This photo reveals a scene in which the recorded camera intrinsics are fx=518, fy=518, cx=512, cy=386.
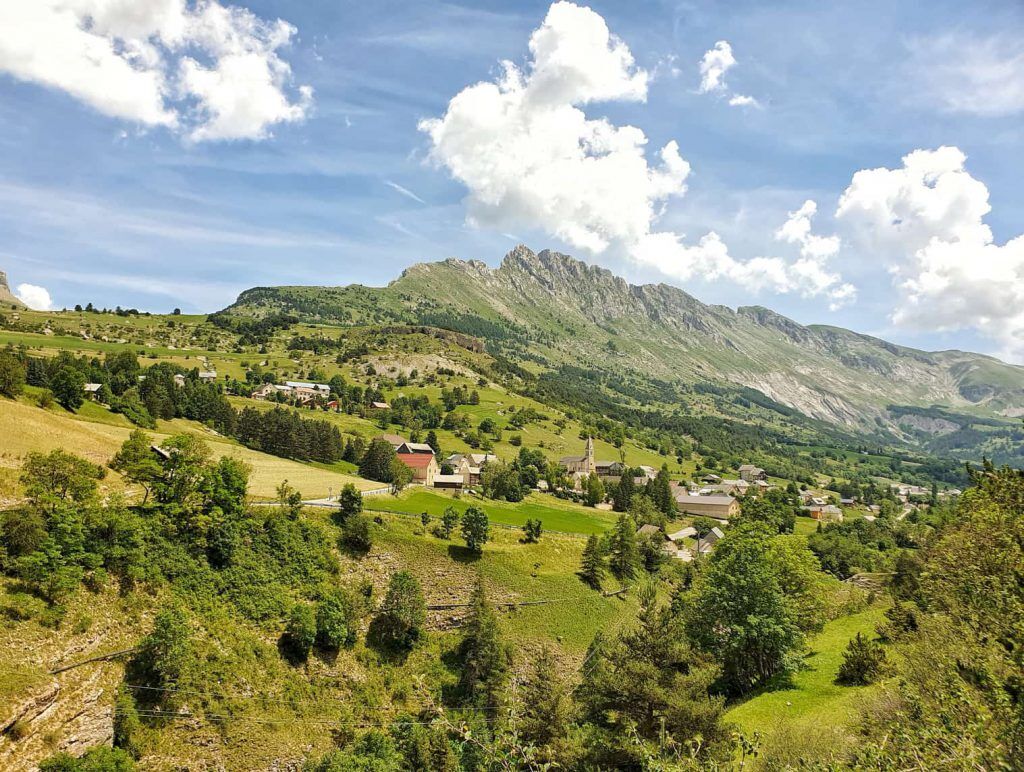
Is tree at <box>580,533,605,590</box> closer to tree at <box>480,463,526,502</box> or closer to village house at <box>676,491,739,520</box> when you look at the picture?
tree at <box>480,463,526,502</box>

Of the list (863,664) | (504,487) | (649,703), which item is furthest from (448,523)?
(863,664)

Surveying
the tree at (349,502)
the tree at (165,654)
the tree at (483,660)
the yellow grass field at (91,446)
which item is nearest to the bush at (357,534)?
the tree at (349,502)

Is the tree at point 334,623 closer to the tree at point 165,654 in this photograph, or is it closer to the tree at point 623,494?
the tree at point 165,654

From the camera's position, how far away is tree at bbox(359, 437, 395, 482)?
313ft

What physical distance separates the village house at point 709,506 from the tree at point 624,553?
5956 cm

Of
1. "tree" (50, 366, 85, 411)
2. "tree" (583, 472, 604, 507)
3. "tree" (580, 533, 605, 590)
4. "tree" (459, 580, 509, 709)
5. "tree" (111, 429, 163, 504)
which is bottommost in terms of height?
"tree" (459, 580, 509, 709)

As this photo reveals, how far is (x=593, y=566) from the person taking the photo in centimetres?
7181

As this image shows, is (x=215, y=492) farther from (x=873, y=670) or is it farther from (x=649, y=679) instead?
(x=873, y=670)

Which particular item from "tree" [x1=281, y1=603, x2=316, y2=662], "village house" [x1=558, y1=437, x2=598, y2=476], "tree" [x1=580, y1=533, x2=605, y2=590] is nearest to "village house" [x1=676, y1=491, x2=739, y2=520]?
"village house" [x1=558, y1=437, x2=598, y2=476]

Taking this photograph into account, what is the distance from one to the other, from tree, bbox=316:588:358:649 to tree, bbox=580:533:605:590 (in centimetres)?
3353

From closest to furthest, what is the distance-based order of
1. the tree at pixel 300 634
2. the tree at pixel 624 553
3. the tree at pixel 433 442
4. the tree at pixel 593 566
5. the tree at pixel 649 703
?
1. the tree at pixel 649 703
2. the tree at pixel 300 634
3. the tree at pixel 593 566
4. the tree at pixel 624 553
5. the tree at pixel 433 442

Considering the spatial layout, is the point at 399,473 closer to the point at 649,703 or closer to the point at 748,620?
the point at 748,620

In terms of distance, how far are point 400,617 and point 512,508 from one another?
44.6 meters

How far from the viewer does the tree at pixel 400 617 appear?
52.4 metres
